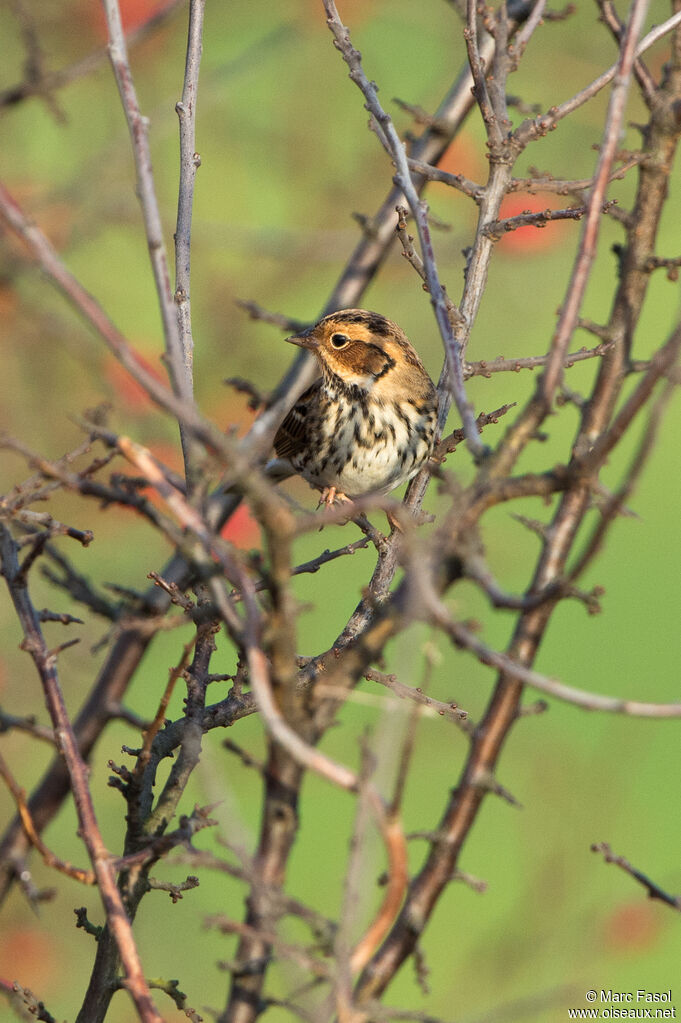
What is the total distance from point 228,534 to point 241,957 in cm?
429

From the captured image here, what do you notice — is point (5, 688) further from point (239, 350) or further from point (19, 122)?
point (19, 122)

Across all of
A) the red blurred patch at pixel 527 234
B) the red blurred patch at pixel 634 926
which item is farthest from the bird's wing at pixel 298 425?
the red blurred patch at pixel 527 234

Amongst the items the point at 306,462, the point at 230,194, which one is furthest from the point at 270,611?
the point at 230,194

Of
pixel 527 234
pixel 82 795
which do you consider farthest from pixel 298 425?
pixel 527 234

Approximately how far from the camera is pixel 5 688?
16.1 feet

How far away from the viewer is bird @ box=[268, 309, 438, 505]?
3725 millimetres

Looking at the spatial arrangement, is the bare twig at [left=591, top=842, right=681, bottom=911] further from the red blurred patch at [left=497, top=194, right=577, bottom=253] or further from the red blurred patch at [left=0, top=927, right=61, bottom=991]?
the red blurred patch at [left=497, top=194, right=577, bottom=253]

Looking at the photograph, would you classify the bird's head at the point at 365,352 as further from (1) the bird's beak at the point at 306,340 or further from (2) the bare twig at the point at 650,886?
(2) the bare twig at the point at 650,886

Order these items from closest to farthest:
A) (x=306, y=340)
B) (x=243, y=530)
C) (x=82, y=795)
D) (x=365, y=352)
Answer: (x=82, y=795) < (x=306, y=340) < (x=365, y=352) < (x=243, y=530)

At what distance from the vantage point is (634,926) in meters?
4.60

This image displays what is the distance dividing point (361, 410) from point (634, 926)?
2.48 meters

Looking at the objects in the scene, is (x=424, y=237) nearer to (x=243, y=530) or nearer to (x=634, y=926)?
(x=634, y=926)

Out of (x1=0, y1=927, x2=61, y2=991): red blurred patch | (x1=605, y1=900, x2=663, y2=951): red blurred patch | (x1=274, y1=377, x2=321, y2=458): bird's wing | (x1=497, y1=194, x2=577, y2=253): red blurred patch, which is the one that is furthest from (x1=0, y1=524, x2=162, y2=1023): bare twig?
(x1=497, y1=194, x2=577, y2=253): red blurred patch

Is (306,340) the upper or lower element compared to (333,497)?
upper
